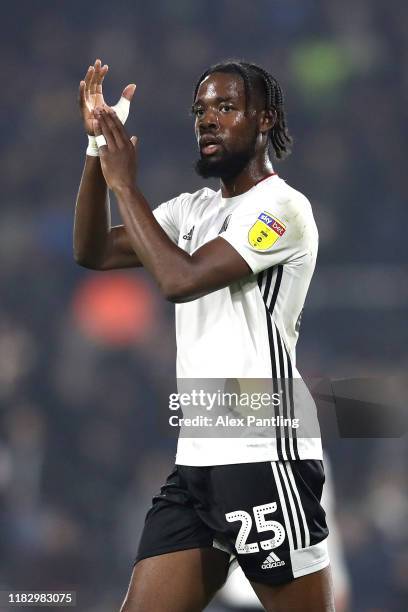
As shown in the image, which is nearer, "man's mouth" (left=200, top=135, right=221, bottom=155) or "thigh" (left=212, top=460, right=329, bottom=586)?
"thigh" (left=212, top=460, right=329, bottom=586)

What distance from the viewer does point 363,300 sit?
642cm

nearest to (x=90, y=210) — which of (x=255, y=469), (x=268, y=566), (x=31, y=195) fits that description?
(x=255, y=469)

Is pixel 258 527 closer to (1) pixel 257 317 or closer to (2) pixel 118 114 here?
(1) pixel 257 317

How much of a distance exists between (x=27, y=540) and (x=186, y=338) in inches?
144

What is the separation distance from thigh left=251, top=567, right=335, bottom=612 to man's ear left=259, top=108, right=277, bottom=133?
1.19m

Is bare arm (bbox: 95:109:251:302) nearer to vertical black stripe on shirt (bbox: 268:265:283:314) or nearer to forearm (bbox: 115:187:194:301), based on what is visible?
forearm (bbox: 115:187:194:301)

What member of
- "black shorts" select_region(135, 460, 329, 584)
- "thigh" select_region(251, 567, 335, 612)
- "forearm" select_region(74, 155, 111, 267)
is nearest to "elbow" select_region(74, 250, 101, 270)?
"forearm" select_region(74, 155, 111, 267)

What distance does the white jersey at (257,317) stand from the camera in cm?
252

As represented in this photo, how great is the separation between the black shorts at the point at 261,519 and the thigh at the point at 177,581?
0.02 meters

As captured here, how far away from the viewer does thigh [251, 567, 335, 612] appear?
2.49 meters

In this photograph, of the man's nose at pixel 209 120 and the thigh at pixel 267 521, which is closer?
the thigh at pixel 267 521

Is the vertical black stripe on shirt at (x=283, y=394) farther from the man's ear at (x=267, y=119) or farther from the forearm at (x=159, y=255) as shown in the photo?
the man's ear at (x=267, y=119)

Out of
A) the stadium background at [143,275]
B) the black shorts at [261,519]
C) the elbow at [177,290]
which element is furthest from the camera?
the stadium background at [143,275]

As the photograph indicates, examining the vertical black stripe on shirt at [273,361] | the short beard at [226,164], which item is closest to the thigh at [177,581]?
the vertical black stripe on shirt at [273,361]
